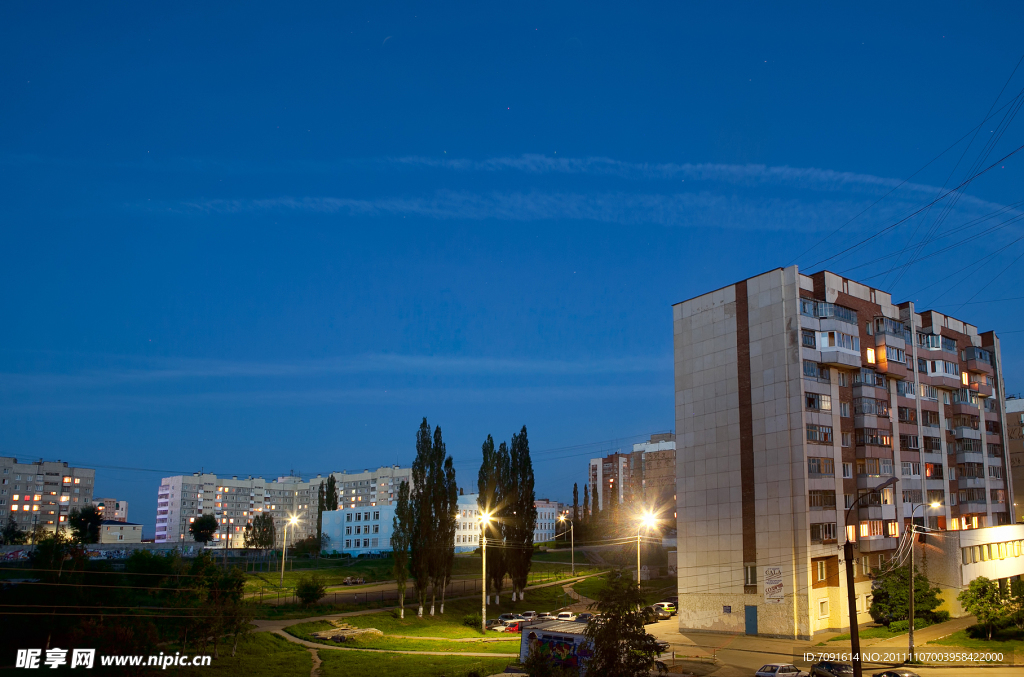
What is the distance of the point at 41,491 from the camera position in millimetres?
186750

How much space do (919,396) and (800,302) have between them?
20.3 metres

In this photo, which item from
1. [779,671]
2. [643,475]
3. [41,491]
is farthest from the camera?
[41,491]

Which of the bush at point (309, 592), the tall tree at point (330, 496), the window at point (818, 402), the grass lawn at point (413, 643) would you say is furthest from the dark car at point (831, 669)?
the tall tree at point (330, 496)

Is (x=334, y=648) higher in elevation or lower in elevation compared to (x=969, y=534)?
lower

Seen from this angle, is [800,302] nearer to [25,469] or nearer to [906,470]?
[906,470]

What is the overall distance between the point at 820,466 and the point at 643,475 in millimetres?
114272

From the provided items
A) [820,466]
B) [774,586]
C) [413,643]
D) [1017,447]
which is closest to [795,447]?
[820,466]

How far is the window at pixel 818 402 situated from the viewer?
59.1 metres

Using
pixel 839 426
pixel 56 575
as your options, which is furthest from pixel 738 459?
pixel 56 575

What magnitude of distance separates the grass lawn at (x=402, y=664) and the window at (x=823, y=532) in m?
27.0

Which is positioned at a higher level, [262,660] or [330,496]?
[330,496]

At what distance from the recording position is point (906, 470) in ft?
217

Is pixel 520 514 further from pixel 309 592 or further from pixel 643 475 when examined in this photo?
pixel 643 475

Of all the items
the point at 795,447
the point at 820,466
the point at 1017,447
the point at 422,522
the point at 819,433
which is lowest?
the point at 422,522
